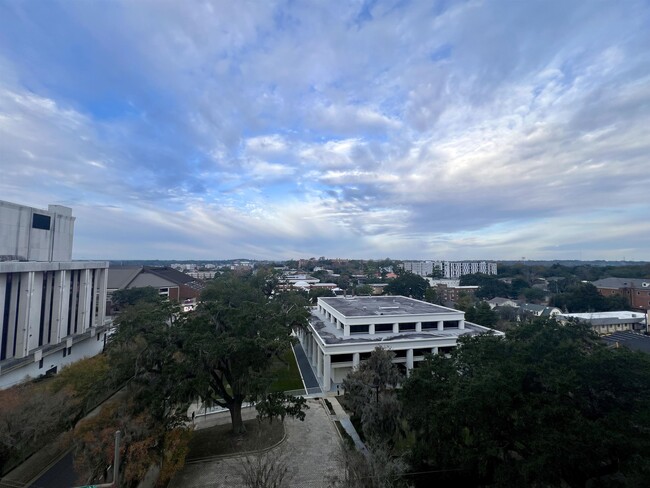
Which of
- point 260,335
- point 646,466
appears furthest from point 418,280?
point 646,466

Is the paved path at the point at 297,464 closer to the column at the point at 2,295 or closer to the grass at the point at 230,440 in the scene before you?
the grass at the point at 230,440

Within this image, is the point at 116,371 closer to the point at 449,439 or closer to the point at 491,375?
the point at 449,439

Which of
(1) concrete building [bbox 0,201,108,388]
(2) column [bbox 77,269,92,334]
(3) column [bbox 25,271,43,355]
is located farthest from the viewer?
(2) column [bbox 77,269,92,334]

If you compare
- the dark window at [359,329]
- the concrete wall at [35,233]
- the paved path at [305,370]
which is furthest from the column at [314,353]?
the concrete wall at [35,233]

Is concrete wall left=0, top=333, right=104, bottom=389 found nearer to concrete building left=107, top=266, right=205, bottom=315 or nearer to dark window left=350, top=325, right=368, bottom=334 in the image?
dark window left=350, top=325, right=368, bottom=334

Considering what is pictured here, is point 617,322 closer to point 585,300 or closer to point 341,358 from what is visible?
point 585,300

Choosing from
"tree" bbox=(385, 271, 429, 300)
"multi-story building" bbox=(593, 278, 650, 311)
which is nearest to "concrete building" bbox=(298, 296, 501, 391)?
"tree" bbox=(385, 271, 429, 300)
